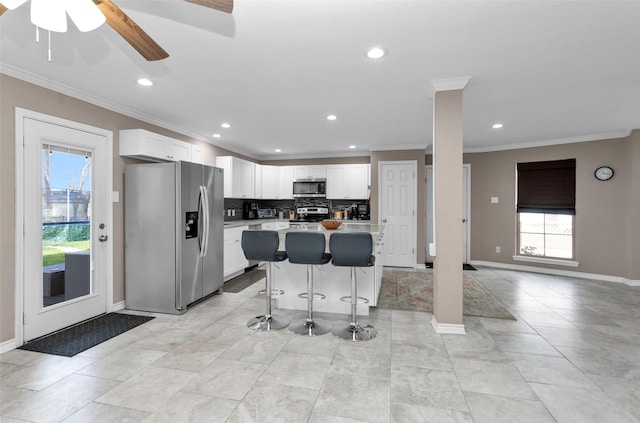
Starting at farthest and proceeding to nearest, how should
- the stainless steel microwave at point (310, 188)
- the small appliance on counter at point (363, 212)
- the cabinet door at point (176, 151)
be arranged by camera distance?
the stainless steel microwave at point (310, 188) → the small appliance on counter at point (363, 212) → the cabinet door at point (176, 151)

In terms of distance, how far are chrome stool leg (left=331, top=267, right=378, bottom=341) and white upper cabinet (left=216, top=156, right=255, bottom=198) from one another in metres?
3.51

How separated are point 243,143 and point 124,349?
4025 millimetres

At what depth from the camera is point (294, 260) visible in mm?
2973

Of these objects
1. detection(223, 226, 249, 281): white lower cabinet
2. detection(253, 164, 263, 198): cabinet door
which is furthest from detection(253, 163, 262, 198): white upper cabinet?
detection(223, 226, 249, 281): white lower cabinet

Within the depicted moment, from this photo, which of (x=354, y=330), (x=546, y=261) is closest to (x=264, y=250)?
(x=354, y=330)

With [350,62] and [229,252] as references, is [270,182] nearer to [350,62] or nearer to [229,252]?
[229,252]

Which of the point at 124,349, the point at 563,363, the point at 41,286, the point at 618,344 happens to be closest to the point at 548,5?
the point at 563,363

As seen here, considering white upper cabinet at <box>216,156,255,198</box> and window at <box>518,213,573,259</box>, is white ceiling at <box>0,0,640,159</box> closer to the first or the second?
white upper cabinet at <box>216,156,255,198</box>

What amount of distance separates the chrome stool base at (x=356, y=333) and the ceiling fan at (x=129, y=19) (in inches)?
105

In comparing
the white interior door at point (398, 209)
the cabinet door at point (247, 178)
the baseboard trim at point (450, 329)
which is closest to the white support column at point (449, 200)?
the baseboard trim at point (450, 329)

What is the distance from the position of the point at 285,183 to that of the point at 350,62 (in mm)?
4538

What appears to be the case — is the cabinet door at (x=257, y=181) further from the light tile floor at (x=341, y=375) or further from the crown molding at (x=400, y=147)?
the light tile floor at (x=341, y=375)

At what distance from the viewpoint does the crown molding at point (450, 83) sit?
281 centimetres

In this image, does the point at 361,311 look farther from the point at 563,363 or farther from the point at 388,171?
the point at 388,171
